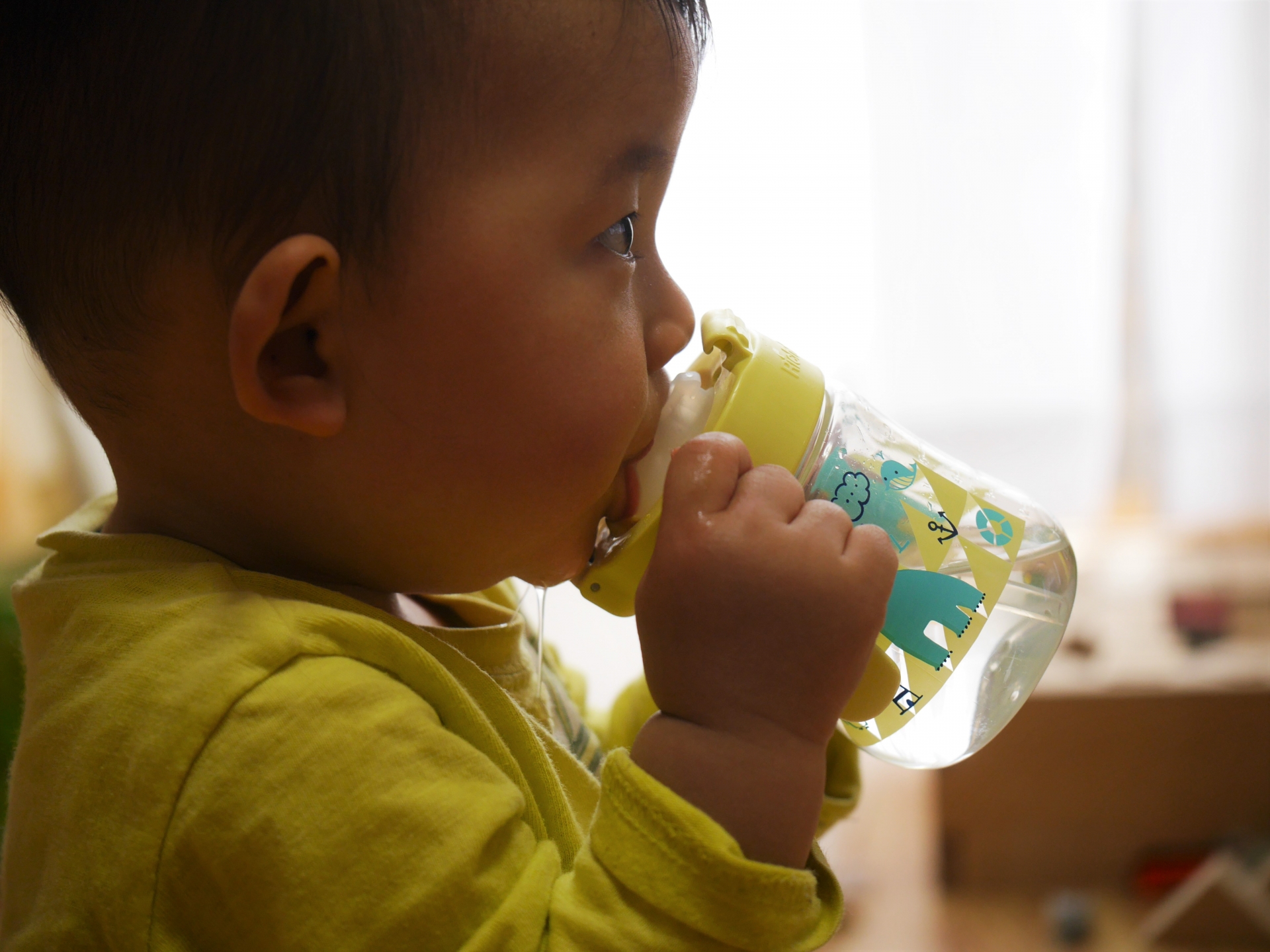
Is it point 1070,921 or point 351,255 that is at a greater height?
point 351,255

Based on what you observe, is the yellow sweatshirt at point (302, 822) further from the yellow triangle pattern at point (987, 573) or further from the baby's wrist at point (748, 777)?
the yellow triangle pattern at point (987, 573)

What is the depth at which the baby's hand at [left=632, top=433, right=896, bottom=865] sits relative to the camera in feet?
1.52

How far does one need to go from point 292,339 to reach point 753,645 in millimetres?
251

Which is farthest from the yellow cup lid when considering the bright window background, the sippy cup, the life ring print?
the bright window background

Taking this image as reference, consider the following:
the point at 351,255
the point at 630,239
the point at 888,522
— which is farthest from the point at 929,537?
the point at 351,255

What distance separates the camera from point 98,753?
0.45 metres

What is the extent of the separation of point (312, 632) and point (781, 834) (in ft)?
0.73

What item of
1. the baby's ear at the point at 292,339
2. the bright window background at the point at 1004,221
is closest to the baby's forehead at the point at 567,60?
the baby's ear at the point at 292,339

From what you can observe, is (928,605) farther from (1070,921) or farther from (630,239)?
(1070,921)

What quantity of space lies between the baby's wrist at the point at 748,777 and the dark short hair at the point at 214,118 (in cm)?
25

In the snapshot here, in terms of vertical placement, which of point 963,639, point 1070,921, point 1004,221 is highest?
point 1004,221

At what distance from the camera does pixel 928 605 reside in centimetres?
57

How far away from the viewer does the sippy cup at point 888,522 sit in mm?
560

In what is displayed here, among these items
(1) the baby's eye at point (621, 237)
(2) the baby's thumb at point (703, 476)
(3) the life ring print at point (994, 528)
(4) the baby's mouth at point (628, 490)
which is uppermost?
(1) the baby's eye at point (621, 237)
